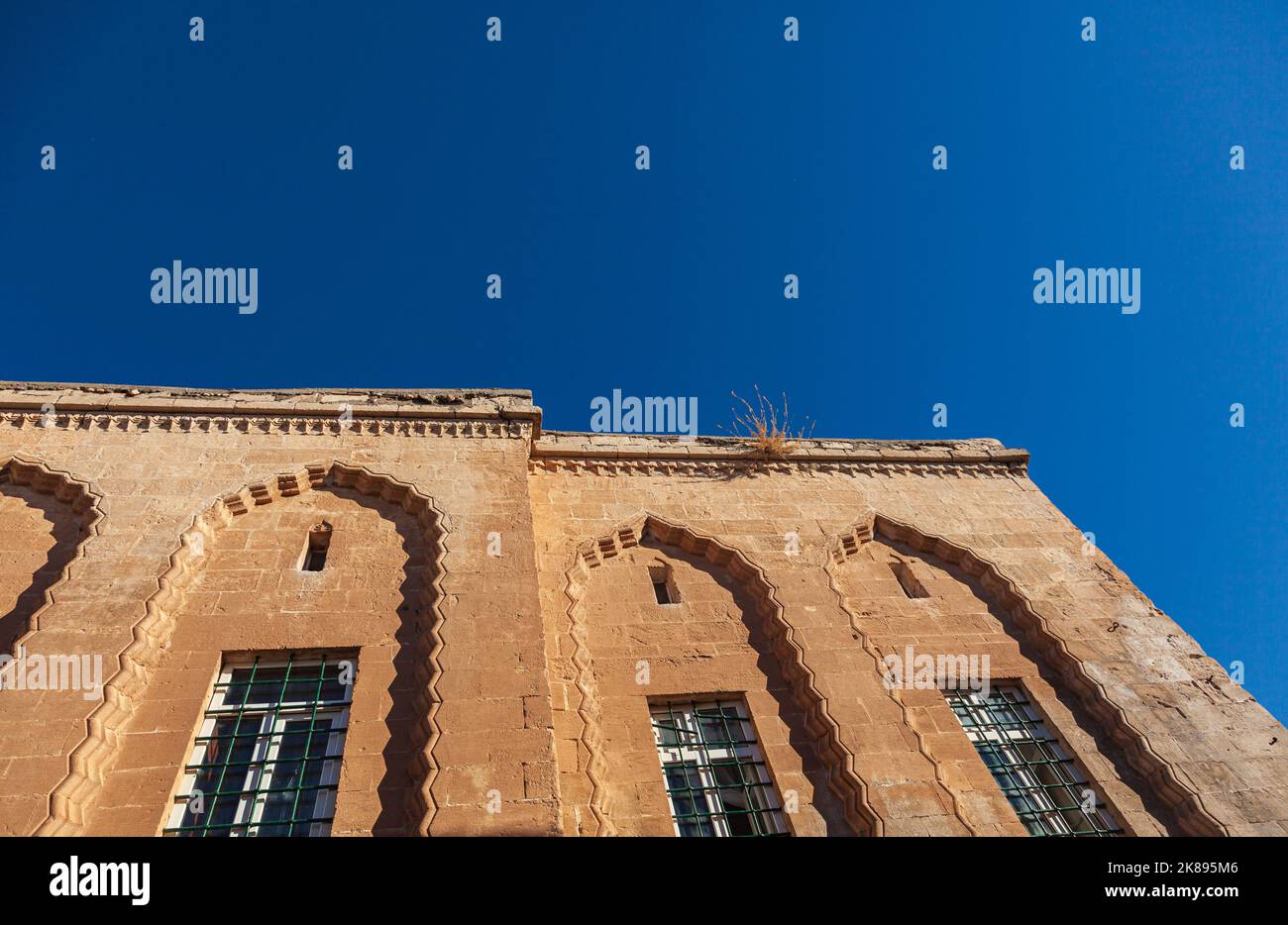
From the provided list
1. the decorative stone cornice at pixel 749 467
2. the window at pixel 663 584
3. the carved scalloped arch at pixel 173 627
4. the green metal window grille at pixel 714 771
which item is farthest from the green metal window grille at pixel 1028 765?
the carved scalloped arch at pixel 173 627

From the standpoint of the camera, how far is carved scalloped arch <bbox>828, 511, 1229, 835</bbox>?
6.54 meters

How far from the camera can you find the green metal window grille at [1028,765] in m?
6.51

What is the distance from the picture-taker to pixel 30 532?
7031 millimetres

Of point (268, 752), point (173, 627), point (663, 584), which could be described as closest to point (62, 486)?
point (173, 627)

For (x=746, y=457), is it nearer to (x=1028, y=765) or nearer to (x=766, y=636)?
(x=766, y=636)

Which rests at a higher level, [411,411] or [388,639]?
[411,411]

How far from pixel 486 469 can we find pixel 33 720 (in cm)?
396

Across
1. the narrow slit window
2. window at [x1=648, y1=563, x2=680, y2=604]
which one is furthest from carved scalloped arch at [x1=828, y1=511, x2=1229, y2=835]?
window at [x1=648, y1=563, x2=680, y2=604]

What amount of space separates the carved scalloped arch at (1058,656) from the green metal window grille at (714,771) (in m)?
2.13

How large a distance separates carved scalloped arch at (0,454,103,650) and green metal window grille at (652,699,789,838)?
188 inches

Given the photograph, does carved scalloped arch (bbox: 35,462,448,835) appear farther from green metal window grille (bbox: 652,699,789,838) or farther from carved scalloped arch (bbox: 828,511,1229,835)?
carved scalloped arch (bbox: 828,511,1229,835)

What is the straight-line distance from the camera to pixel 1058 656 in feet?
25.5
